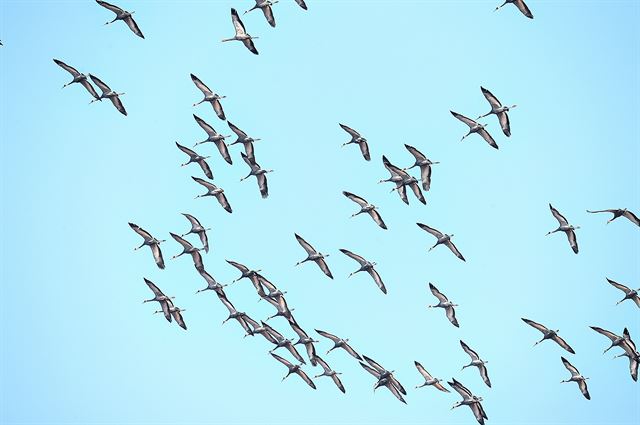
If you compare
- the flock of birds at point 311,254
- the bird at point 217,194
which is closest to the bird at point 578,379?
the flock of birds at point 311,254

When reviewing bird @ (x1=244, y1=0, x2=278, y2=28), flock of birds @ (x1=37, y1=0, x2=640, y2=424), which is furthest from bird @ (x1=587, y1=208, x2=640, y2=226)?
bird @ (x1=244, y1=0, x2=278, y2=28)

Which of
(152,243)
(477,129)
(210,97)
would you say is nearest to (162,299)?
(152,243)

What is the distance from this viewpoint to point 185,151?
254 ft

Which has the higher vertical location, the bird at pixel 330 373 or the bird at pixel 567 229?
the bird at pixel 567 229

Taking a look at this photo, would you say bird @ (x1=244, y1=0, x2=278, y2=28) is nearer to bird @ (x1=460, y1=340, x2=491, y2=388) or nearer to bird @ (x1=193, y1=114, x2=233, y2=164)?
bird @ (x1=193, y1=114, x2=233, y2=164)

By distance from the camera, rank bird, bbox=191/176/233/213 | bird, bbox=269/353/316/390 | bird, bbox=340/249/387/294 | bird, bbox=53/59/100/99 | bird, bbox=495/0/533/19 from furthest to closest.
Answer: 1. bird, bbox=191/176/233/213
2. bird, bbox=269/353/316/390
3. bird, bbox=340/249/387/294
4. bird, bbox=53/59/100/99
5. bird, bbox=495/0/533/19

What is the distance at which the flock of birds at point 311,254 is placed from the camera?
244 feet

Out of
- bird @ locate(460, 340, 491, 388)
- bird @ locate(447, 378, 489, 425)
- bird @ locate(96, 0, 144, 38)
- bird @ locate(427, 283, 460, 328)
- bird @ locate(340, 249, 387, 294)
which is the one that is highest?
bird @ locate(96, 0, 144, 38)

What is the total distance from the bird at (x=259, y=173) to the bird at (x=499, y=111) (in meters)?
11.1

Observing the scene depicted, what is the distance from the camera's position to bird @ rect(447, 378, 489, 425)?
242ft

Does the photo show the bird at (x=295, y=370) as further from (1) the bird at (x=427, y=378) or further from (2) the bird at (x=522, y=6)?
(2) the bird at (x=522, y=6)

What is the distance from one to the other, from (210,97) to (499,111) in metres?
13.7

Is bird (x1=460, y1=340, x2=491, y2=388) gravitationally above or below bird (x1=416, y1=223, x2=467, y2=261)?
below

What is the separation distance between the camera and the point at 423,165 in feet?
246
